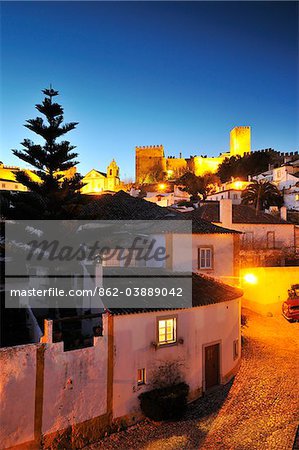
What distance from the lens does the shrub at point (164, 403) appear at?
1056 centimetres

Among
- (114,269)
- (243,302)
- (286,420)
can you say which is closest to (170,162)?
(243,302)

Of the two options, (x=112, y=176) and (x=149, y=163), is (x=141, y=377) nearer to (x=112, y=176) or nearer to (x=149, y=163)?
(x=112, y=176)

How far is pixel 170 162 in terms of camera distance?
9162cm

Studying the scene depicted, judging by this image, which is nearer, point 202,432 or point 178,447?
point 178,447

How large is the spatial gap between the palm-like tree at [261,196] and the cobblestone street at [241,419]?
84.5 feet

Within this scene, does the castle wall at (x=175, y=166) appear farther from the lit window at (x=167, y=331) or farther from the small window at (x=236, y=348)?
the lit window at (x=167, y=331)

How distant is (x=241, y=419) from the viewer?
10.6 meters

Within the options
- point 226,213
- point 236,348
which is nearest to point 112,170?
point 226,213

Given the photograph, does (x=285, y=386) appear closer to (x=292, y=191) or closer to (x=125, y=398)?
(x=125, y=398)

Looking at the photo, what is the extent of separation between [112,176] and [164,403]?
6557 centimetres

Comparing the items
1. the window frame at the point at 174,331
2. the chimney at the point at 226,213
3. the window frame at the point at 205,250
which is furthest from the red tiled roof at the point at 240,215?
the window frame at the point at 174,331

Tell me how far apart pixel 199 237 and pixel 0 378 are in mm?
11792

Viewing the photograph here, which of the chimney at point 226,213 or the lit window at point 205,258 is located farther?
the chimney at point 226,213

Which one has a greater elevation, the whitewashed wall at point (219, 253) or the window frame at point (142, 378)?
the whitewashed wall at point (219, 253)
